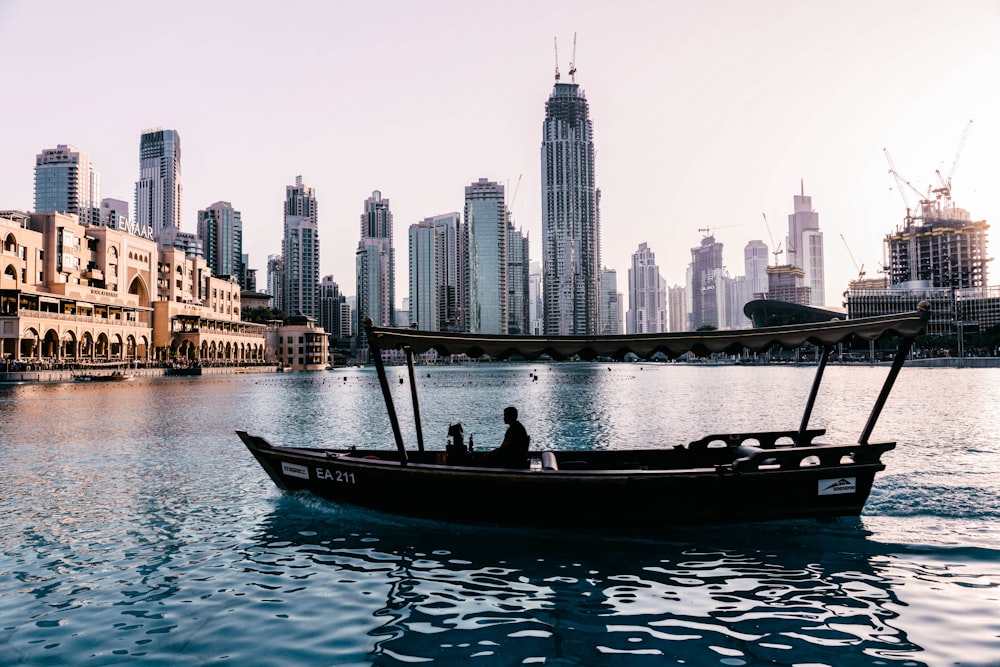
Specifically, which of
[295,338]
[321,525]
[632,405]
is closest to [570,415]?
[632,405]

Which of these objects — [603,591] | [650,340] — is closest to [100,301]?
[650,340]

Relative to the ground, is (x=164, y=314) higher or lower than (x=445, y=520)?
higher

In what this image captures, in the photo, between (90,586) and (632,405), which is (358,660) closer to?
(90,586)

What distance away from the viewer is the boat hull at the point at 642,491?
407 inches

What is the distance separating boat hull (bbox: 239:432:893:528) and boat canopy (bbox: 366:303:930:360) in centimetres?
201

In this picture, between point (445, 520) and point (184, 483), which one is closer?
point (445, 520)

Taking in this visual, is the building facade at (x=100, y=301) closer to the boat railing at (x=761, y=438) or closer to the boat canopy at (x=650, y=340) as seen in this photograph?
the boat canopy at (x=650, y=340)

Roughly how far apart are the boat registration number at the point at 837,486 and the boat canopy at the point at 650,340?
2.50m

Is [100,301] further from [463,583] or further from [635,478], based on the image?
[635,478]

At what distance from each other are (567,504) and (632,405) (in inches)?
1432

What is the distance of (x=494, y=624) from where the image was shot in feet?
24.3

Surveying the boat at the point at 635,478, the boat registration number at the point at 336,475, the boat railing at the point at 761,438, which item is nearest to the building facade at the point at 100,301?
the boat registration number at the point at 336,475

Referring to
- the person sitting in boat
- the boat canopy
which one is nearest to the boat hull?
the person sitting in boat

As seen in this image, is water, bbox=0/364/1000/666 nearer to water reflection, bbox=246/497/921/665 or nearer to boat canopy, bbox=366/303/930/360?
water reflection, bbox=246/497/921/665
